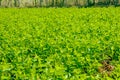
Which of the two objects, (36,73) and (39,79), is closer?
(39,79)

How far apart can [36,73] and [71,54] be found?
160 cm

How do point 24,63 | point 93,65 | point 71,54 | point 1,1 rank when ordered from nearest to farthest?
point 24,63 < point 93,65 < point 71,54 < point 1,1

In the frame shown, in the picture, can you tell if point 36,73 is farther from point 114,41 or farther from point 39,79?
point 114,41

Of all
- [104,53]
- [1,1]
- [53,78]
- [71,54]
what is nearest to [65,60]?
[71,54]

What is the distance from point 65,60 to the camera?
5.94 meters

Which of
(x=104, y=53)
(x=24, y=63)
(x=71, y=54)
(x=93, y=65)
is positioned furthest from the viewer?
(x=104, y=53)

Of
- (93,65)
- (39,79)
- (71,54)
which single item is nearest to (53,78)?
(39,79)

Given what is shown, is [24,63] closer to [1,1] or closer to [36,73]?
[36,73]

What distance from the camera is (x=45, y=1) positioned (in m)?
42.4

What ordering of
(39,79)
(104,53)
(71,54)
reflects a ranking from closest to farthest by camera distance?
(39,79) → (71,54) → (104,53)

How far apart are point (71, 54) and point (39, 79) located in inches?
75.7

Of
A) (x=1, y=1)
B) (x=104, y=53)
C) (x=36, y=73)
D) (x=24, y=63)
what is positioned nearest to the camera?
(x=36, y=73)

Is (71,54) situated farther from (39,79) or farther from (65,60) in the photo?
(39,79)

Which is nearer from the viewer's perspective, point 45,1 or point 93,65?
point 93,65
